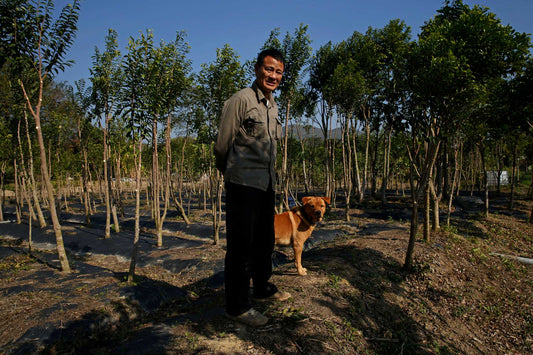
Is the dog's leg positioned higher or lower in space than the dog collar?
lower

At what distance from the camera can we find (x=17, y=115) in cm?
1014

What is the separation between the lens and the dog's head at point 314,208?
4.25 meters

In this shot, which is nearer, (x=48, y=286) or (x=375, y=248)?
(x=48, y=286)

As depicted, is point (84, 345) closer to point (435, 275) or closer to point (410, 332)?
point (410, 332)

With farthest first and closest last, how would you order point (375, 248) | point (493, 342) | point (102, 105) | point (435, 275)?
point (102, 105) → point (375, 248) → point (435, 275) → point (493, 342)

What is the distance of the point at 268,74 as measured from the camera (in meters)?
2.60

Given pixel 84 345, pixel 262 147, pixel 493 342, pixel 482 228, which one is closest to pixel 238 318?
pixel 262 147

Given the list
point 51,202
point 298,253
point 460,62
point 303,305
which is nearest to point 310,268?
point 298,253

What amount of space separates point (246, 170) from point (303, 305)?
215cm

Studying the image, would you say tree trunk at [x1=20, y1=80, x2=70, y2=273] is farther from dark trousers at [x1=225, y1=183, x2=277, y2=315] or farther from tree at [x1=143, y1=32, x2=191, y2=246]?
dark trousers at [x1=225, y1=183, x2=277, y2=315]

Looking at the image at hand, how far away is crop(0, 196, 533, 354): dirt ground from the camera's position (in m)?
2.83

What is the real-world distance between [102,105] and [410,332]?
12.5 m

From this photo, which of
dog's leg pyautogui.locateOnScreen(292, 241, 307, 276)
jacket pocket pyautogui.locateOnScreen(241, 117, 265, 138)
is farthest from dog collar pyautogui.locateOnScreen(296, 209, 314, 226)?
jacket pocket pyautogui.locateOnScreen(241, 117, 265, 138)

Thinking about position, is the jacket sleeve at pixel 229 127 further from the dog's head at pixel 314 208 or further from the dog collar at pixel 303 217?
the dog collar at pixel 303 217
